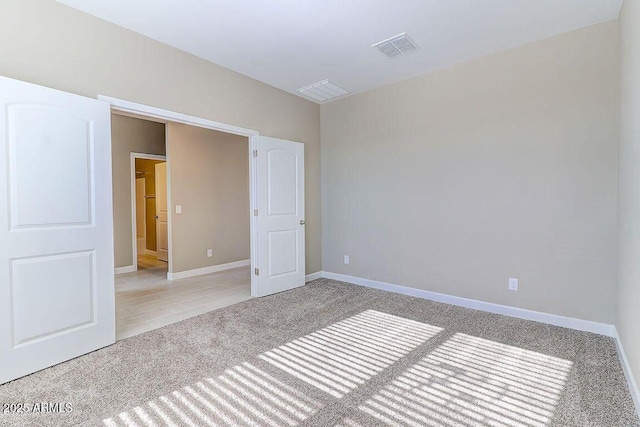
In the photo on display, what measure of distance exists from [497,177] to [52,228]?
3.96 meters

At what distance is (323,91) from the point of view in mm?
4223

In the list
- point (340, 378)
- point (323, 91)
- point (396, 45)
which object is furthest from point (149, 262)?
point (396, 45)

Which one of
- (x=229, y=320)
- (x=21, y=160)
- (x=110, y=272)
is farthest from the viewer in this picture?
(x=229, y=320)

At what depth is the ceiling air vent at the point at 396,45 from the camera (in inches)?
114

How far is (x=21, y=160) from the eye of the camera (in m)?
2.07

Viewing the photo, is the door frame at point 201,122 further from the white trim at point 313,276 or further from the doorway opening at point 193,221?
the white trim at point 313,276

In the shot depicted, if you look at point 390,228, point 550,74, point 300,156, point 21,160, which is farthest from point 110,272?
point 550,74

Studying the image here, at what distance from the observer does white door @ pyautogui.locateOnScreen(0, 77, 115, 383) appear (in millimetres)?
2027

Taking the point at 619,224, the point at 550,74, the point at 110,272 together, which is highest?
the point at 550,74

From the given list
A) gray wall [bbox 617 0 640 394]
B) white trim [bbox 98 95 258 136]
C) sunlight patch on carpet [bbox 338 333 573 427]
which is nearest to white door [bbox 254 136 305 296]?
white trim [bbox 98 95 258 136]

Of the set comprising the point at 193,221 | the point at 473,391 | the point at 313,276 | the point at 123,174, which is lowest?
the point at 473,391

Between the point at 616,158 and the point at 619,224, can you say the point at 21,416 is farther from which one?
the point at 616,158

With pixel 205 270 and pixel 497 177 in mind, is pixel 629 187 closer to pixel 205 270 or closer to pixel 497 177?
pixel 497 177

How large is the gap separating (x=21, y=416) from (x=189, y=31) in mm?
3030
